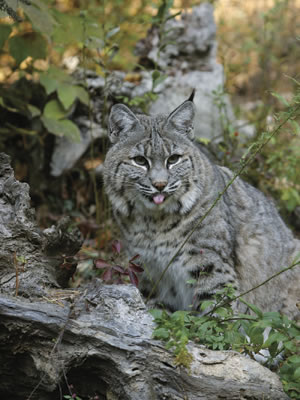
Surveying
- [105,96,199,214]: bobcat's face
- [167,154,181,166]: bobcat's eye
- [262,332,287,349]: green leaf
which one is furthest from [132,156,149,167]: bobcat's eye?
[262,332,287,349]: green leaf

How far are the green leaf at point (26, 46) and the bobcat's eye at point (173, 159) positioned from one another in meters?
2.15

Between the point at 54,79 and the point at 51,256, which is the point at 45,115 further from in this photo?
the point at 51,256

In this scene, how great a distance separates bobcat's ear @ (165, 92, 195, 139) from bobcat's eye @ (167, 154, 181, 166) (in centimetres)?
27

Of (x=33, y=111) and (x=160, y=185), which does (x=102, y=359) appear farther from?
(x=33, y=111)

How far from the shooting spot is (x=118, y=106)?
14.9ft

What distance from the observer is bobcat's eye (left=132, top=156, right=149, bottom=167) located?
4.40m

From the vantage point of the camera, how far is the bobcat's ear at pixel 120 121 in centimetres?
459

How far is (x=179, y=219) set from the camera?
4.56m

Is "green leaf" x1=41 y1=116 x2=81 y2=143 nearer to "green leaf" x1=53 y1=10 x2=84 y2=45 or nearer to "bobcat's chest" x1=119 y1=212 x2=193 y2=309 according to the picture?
"green leaf" x1=53 y1=10 x2=84 y2=45

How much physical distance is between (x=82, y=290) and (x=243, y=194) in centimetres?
218

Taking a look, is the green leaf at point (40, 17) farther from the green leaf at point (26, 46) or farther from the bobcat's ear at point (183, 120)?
the bobcat's ear at point (183, 120)

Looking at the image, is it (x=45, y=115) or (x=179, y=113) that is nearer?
(x=179, y=113)

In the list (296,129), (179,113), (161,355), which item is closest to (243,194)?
(179,113)

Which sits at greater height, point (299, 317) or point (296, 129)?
point (296, 129)
